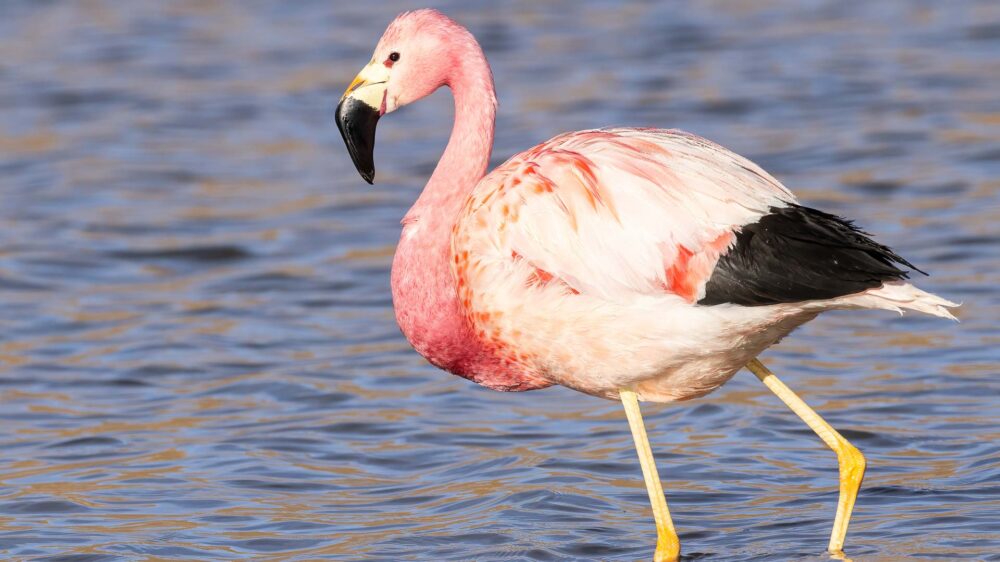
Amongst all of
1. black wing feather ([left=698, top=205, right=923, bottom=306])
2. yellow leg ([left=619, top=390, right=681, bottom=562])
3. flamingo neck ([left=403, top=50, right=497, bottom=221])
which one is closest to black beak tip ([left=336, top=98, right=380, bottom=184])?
flamingo neck ([left=403, top=50, right=497, bottom=221])

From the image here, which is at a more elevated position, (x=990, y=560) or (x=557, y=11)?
(x=557, y=11)

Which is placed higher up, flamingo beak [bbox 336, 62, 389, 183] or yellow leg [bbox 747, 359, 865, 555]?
flamingo beak [bbox 336, 62, 389, 183]

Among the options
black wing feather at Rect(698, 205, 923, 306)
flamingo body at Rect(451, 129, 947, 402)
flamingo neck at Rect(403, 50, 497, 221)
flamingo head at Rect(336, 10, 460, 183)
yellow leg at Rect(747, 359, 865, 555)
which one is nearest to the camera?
black wing feather at Rect(698, 205, 923, 306)

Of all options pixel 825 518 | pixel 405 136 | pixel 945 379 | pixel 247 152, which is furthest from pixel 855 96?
pixel 825 518

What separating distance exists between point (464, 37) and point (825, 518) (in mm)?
2395

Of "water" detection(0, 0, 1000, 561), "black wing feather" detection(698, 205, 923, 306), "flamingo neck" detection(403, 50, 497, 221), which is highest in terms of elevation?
"flamingo neck" detection(403, 50, 497, 221)

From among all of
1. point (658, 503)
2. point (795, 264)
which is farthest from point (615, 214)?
point (658, 503)

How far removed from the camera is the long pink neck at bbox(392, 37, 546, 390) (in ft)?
20.4

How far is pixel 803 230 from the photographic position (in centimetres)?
568

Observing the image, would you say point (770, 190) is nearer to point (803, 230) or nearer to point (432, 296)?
point (803, 230)

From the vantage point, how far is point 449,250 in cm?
624

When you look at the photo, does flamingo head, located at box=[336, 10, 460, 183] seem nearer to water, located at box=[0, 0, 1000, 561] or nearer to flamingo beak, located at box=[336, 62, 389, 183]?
flamingo beak, located at box=[336, 62, 389, 183]

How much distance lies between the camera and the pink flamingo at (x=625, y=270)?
5.64m

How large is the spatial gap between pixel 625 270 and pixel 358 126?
1392 millimetres
